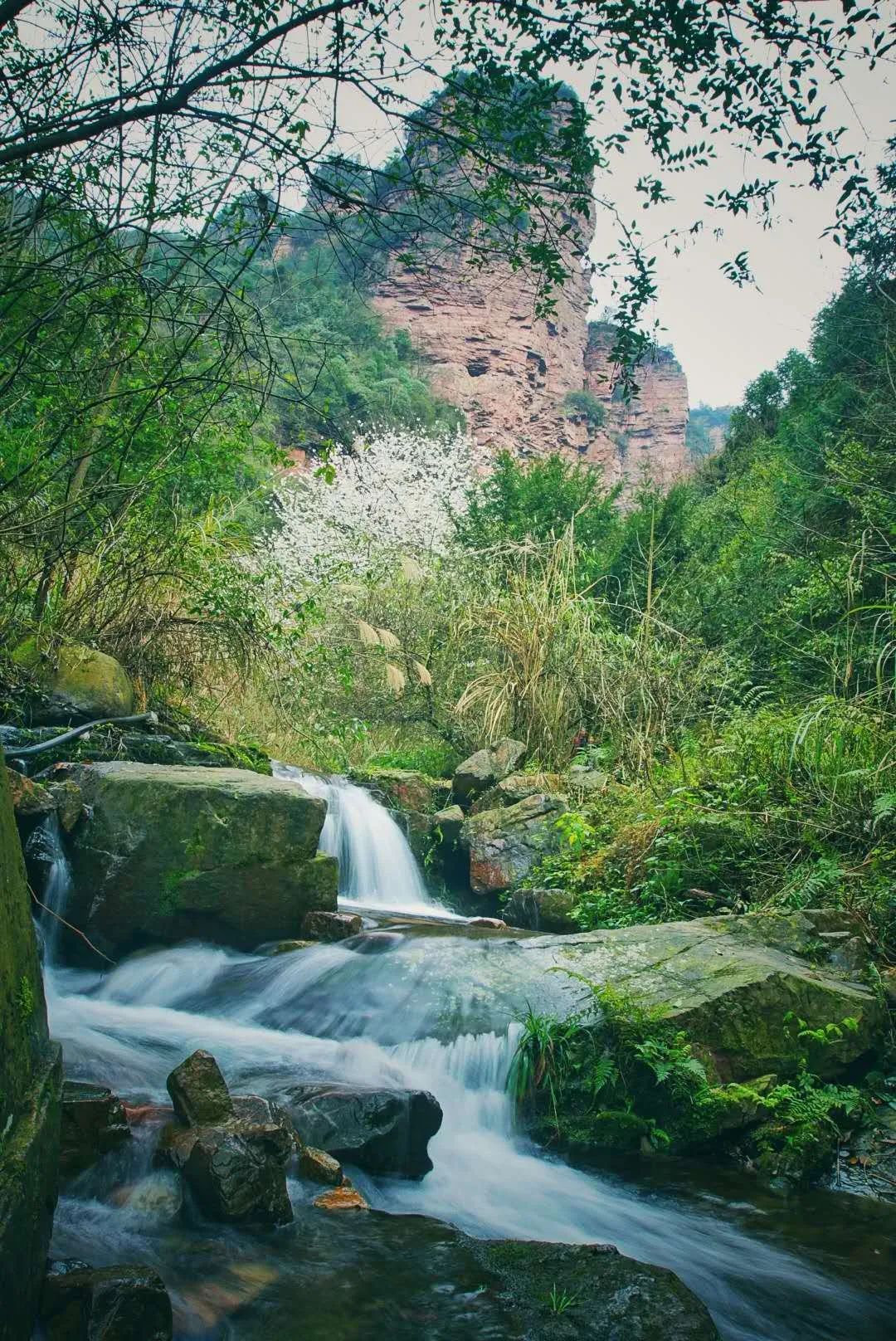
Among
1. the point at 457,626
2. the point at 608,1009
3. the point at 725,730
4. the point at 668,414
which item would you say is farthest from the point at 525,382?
the point at 608,1009

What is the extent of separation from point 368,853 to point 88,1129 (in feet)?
18.3

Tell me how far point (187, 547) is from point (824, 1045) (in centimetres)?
546

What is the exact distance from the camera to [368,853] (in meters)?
8.80

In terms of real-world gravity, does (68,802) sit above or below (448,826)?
above

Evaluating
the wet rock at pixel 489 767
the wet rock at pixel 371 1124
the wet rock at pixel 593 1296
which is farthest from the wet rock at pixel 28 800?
the wet rock at pixel 489 767

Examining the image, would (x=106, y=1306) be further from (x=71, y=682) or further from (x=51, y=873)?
(x=71, y=682)

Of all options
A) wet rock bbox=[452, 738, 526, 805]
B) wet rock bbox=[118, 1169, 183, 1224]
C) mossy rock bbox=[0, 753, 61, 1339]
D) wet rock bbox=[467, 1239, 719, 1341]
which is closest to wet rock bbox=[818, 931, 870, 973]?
wet rock bbox=[467, 1239, 719, 1341]

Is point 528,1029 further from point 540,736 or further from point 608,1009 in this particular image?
point 540,736

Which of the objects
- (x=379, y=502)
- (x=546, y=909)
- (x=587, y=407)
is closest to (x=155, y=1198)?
(x=546, y=909)

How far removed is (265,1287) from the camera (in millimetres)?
2711

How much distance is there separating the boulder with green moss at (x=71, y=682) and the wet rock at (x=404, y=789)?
12.7 feet

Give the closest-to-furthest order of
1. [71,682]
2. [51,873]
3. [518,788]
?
Result: [51,873] → [71,682] → [518,788]

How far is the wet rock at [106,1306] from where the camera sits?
220 centimetres

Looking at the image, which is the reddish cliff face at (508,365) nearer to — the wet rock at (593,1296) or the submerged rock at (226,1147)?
the submerged rock at (226,1147)
